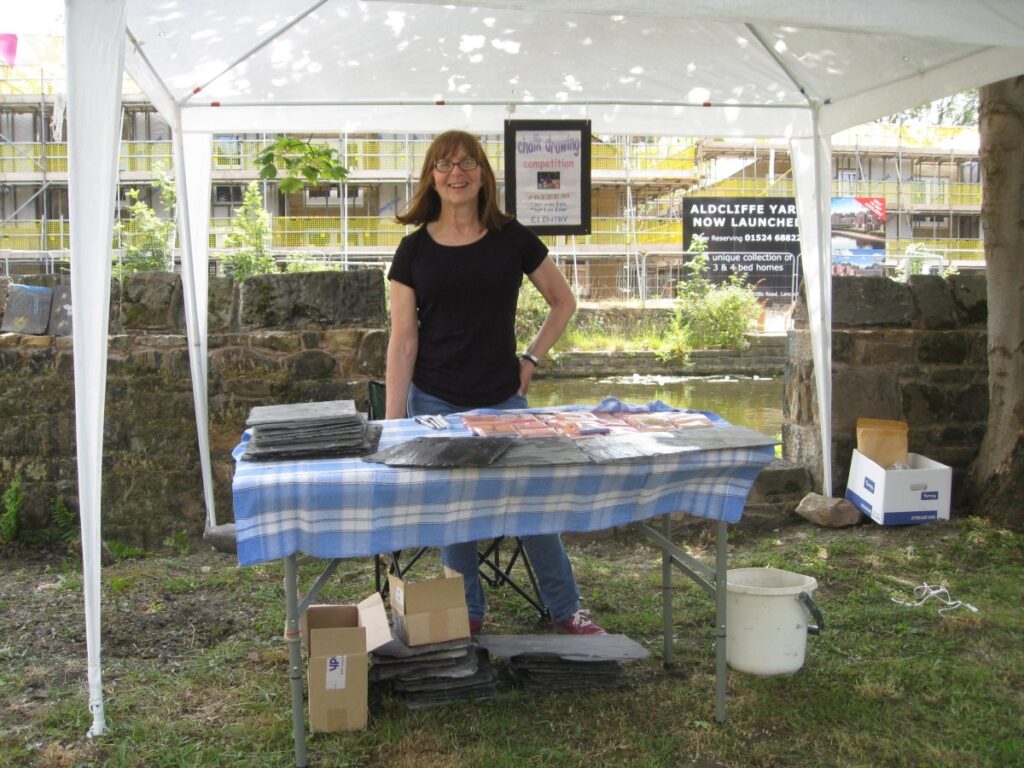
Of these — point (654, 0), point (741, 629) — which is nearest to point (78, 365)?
point (654, 0)

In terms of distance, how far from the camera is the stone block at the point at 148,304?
16.6 feet

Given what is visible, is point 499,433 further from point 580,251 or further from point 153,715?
point 580,251

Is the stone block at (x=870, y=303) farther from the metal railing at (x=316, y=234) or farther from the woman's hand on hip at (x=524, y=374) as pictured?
the metal railing at (x=316, y=234)

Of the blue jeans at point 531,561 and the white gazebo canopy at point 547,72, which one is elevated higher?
the white gazebo canopy at point 547,72

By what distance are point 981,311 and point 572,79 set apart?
9.28 ft

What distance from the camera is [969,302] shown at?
218 inches

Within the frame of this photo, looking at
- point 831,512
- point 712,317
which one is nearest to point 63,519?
A: point 831,512

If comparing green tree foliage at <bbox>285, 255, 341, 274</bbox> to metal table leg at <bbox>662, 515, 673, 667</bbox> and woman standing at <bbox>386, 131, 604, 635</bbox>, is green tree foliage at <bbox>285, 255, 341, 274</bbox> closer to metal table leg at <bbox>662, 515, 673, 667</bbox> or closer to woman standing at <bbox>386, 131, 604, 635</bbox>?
woman standing at <bbox>386, 131, 604, 635</bbox>

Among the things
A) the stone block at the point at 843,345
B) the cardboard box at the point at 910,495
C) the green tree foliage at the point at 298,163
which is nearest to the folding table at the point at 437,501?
the cardboard box at the point at 910,495

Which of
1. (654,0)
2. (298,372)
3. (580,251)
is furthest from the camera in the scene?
(580,251)

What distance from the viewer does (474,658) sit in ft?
9.86

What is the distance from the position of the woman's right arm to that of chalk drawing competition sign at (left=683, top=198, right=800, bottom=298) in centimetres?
2012

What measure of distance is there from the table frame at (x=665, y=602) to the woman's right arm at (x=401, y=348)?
2.30 feet

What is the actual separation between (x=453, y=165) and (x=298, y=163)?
386 cm
